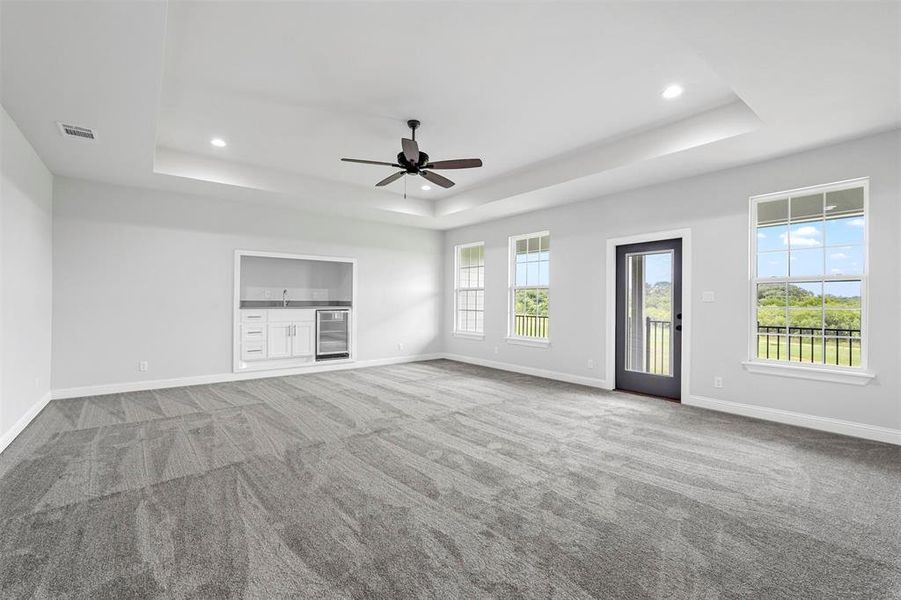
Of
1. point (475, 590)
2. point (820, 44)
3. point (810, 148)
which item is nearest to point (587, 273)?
point (810, 148)

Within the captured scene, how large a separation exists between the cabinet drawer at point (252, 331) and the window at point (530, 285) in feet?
13.1

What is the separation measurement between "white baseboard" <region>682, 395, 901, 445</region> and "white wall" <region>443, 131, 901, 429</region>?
5 cm

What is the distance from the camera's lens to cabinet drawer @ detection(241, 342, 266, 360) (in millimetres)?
6223

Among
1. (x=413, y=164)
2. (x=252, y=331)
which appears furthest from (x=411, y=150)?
(x=252, y=331)

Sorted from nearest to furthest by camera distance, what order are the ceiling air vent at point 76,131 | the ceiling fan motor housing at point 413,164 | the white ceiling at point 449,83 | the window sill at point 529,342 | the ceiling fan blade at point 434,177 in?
the white ceiling at point 449,83
the ceiling air vent at point 76,131
the ceiling fan motor housing at point 413,164
the ceiling fan blade at point 434,177
the window sill at point 529,342

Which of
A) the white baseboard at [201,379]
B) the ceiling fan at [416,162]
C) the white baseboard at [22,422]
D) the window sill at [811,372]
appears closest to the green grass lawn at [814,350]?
the window sill at [811,372]

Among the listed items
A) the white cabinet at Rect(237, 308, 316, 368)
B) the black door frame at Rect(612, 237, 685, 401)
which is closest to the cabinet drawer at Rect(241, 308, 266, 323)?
the white cabinet at Rect(237, 308, 316, 368)

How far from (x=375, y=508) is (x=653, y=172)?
440cm

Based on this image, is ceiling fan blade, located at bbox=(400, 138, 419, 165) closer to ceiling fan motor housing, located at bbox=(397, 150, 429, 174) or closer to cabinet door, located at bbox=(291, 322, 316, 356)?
→ ceiling fan motor housing, located at bbox=(397, 150, 429, 174)

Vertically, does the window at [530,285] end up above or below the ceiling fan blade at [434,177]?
below

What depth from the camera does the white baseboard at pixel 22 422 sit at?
3222 millimetres

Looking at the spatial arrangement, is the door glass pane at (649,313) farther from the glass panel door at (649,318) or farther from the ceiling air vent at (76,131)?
the ceiling air vent at (76,131)

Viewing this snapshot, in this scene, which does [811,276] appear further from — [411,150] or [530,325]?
[411,150]

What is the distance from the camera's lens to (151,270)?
5.36 m
